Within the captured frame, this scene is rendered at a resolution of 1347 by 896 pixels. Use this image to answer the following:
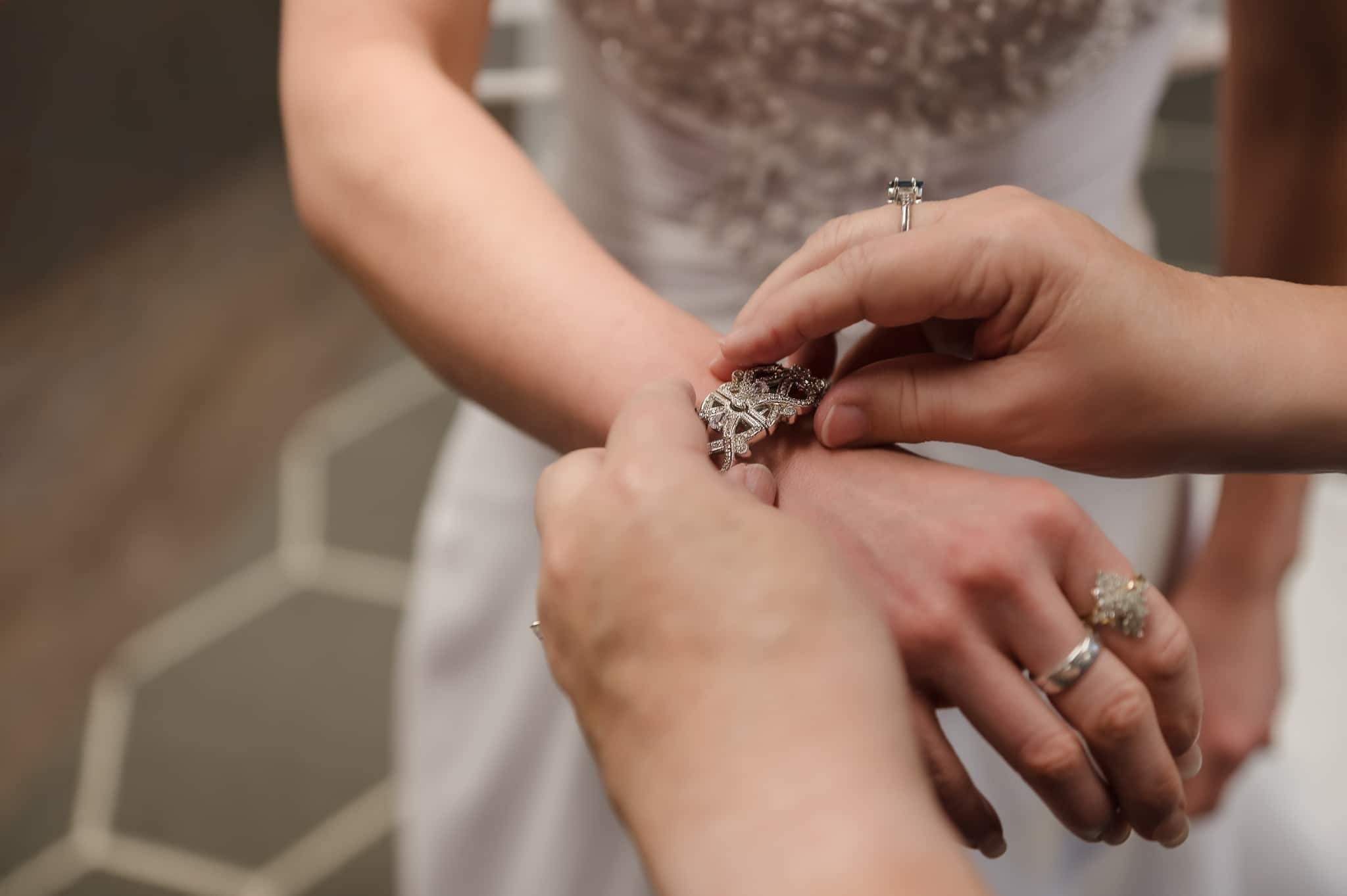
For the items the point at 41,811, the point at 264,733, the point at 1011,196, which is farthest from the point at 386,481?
the point at 1011,196

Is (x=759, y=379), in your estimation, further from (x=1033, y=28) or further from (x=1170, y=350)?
(x=1033, y=28)

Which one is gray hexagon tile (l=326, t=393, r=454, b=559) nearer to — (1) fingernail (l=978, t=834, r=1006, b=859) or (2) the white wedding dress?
(2) the white wedding dress

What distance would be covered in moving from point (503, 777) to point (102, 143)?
2.28 meters

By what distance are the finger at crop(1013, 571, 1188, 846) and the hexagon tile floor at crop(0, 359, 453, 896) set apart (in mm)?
1234

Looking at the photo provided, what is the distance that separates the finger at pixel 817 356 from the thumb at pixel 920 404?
0.04 m

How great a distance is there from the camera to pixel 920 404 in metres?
0.55

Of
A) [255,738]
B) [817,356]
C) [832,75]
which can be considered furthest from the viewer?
[255,738]

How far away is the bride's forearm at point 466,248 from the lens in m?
0.61

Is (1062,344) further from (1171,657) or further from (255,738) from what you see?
(255,738)

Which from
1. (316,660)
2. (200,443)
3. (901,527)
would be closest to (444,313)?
(901,527)

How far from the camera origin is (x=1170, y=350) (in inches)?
20.8

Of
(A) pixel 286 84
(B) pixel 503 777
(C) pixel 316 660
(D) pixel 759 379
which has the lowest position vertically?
(C) pixel 316 660

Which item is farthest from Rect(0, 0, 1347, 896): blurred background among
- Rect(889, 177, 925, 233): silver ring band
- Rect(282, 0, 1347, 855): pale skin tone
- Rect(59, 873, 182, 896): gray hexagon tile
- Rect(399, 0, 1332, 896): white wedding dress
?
Rect(889, 177, 925, 233): silver ring band

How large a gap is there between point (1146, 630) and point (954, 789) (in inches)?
4.5
